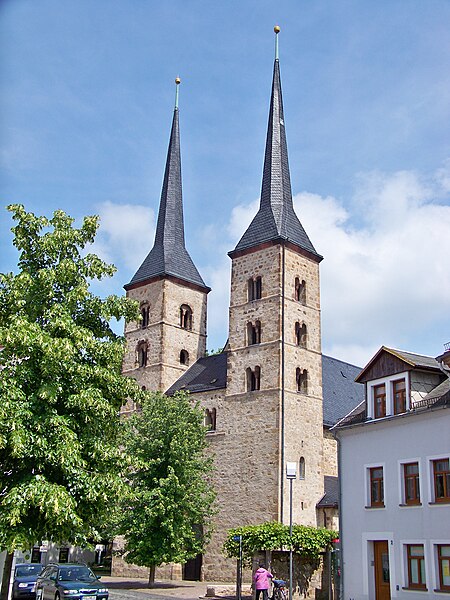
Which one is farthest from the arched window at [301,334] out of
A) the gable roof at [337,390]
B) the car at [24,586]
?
the car at [24,586]

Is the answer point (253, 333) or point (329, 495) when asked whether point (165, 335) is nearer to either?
point (253, 333)

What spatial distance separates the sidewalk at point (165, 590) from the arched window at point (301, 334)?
13.8 m

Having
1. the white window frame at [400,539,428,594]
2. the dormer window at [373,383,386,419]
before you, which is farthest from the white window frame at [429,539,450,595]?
the dormer window at [373,383,386,419]

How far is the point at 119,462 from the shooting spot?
1753 cm

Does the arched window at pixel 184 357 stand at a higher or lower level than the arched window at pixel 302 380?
higher

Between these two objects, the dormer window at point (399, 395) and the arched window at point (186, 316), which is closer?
the dormer window at point (399, 395)

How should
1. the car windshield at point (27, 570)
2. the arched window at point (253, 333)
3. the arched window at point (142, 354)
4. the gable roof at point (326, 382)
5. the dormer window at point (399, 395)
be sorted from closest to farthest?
1. the dormer window at point (399, 395)
2. the car windshield at point (27, 570)
3. the arched window at point (253, 333)
4. the gable roof at point (326, 382)
5. the arched window at point (142, 354)

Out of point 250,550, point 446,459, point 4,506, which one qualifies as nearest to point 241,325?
point 250,550

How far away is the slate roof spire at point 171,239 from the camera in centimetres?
5188

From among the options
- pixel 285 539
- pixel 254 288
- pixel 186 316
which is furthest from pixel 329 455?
pixel 285 539

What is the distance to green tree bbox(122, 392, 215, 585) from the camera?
111ft

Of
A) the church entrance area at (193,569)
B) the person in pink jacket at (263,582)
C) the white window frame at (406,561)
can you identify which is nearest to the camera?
the white window frame at (406,561)

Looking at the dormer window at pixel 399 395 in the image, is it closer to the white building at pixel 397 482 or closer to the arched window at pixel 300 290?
the white building at pixel 397 482

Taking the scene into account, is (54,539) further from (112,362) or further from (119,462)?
(112,362)
